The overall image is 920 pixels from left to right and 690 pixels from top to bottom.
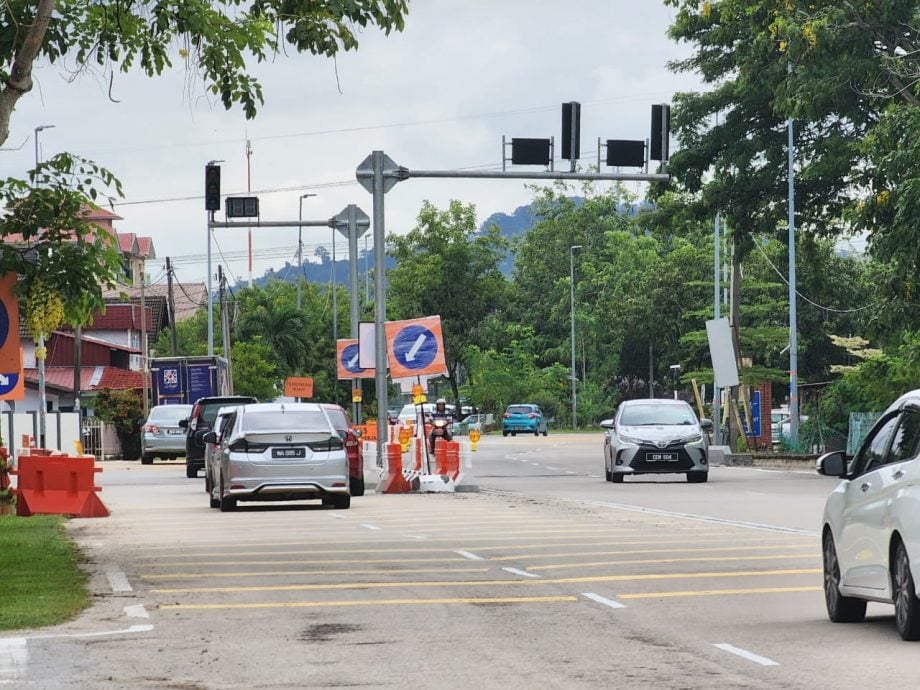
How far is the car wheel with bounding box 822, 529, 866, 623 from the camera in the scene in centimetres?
1248

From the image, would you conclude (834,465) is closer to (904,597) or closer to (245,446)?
(904,597)

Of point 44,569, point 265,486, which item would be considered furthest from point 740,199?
point 44,569

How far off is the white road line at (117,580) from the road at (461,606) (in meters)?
0.06

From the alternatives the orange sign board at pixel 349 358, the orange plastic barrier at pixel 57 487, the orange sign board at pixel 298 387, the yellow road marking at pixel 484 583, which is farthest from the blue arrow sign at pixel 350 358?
the yellow road marking at pixel 484 583

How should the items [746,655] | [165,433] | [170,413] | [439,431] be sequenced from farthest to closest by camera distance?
[170,413] → [165,433] → [439,431] → [746,655]

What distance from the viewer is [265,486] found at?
88.8ft

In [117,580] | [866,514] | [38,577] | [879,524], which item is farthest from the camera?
[38,577]

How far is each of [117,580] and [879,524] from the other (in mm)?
7389

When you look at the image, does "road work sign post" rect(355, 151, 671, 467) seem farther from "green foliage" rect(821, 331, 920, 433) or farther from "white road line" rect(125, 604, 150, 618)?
"white road line" rect(125, 604, 150, 618)

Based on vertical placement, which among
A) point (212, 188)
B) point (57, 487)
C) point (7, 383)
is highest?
point (212, 188)

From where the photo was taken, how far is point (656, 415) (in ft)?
122

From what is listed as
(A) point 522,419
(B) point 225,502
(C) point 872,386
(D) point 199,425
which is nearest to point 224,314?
(A) point 522,419

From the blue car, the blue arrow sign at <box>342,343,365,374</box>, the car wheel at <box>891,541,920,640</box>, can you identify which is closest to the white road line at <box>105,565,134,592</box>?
the car wheel at <box>891,541,920,640</box>

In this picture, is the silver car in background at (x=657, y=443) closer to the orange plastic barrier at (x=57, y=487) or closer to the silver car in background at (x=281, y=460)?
the silver car in background at (x=281, y=460)
